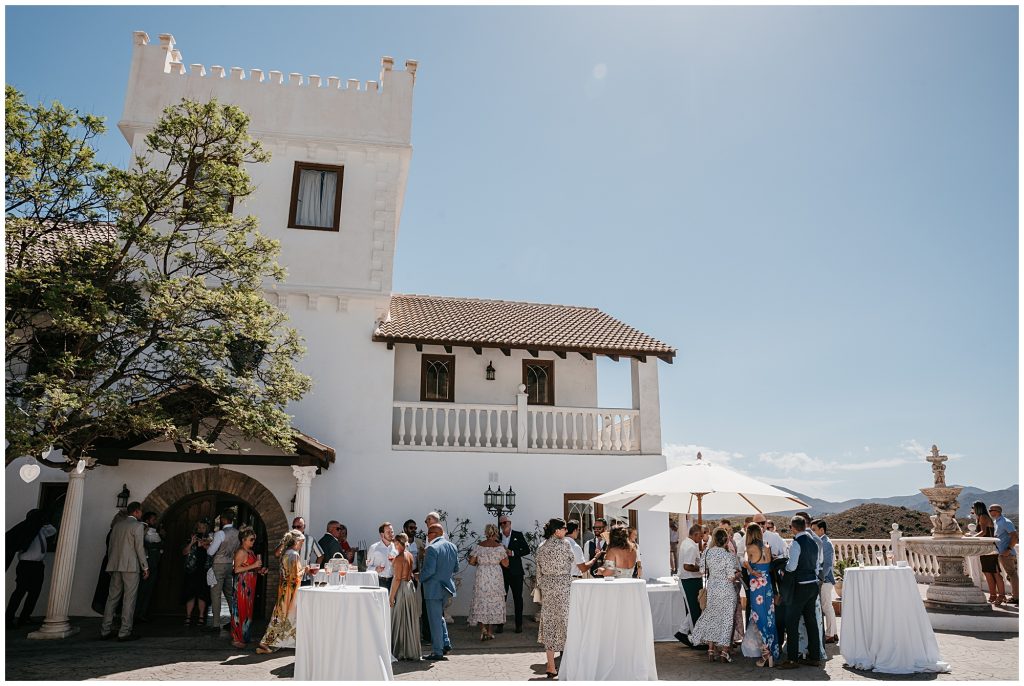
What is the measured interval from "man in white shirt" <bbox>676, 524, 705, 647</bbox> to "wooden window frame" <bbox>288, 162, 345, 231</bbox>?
9.27 m

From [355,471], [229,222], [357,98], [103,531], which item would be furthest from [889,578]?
[357,98]

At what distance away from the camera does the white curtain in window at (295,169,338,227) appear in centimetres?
1436

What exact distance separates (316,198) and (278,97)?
8.00 ft

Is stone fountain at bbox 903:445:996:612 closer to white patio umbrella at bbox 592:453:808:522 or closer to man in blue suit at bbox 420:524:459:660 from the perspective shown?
white patio umbrella at bbox 592:453:808:522

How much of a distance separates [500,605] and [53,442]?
22.3ft

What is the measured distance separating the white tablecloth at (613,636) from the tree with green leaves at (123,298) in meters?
5.24

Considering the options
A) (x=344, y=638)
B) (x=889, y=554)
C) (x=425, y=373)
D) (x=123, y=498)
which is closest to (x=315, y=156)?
(x=425, y=373)

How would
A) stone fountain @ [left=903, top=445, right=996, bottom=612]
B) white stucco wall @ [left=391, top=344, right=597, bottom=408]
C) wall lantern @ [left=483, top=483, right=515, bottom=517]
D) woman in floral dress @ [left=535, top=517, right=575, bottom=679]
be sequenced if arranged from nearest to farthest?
woman in floral dress @ [left=535, top=517, right=575, bottom=679]
stone fountain @ [left=903, top=445, right=996, bottom=612]
wall lantern @ [left=483, top=483, right=515, bottom=517]
white stucco wall @ [left=391, top=344, right=597, bottom=408]

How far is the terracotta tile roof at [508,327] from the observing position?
13.9 metres

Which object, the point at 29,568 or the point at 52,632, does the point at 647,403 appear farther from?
the point at 29,568

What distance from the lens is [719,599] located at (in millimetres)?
8672

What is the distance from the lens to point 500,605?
36.3ft

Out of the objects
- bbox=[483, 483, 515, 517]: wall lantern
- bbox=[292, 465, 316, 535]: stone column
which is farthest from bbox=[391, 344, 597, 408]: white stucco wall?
bbox=[292, 465, 316, 535]: stone column

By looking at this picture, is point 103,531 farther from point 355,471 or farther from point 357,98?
point 357,98
